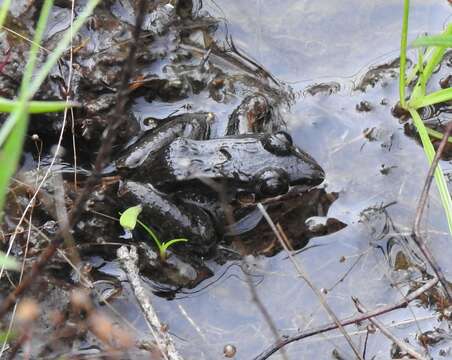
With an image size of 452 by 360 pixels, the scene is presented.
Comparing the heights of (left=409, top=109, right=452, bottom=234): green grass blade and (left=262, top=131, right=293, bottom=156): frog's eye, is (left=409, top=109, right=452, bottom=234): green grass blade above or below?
below

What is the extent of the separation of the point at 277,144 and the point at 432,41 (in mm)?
1223

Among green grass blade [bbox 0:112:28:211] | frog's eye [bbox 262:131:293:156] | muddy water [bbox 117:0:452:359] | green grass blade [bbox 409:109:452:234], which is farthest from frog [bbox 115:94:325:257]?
green grass blade [bbox 0:112:28:211]

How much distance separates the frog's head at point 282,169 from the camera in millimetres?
3881

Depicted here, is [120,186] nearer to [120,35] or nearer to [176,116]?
[176,116]

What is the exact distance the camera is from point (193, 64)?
450 centimetres

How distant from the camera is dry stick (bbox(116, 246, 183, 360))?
3.13m

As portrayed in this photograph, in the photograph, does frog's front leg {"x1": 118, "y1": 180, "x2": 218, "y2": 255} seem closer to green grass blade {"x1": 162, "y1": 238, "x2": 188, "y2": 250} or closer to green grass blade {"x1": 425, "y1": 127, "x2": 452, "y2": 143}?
green grass blade {"x1": 162, "y1": 238, "x2": 188, "y2": 250}

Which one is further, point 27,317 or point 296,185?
point 296,185

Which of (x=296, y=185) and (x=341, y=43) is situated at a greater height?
(x=341, y=43)

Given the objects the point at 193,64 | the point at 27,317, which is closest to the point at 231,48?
the point at 193,64

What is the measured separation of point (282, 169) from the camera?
3.90m

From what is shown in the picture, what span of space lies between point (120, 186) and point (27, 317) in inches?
68.1

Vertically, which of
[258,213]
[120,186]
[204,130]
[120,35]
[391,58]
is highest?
[120,35]

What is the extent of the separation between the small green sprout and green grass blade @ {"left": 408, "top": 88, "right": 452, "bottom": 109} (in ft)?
5.29
